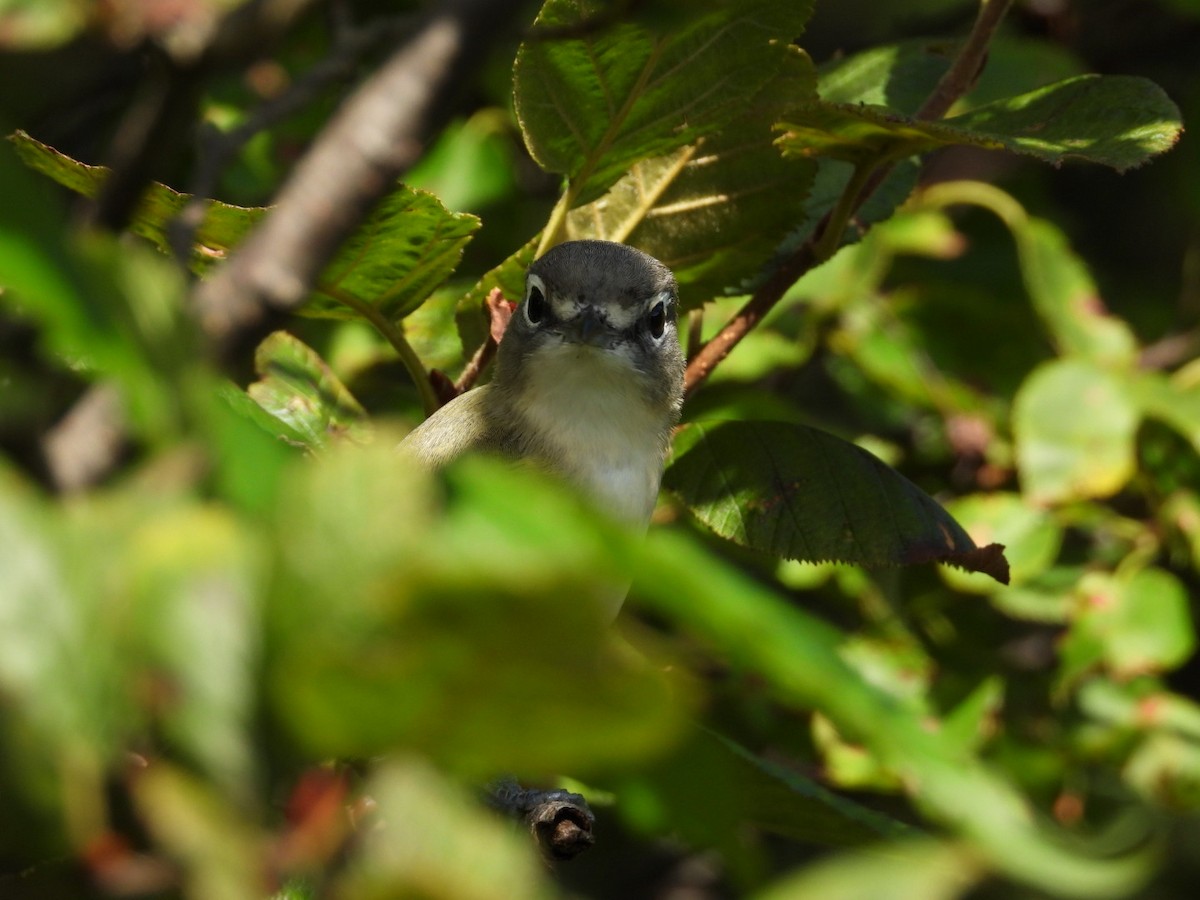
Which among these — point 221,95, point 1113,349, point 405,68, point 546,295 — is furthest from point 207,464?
point 1113,349

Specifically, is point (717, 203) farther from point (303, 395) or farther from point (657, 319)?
point (303, 395)

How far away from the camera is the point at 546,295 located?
11.5 feet

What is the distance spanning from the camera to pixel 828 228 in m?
2.78

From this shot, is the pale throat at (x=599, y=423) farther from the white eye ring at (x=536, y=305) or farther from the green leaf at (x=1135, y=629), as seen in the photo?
the green leaf at (x=1135, y=629)

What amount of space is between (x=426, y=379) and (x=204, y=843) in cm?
200

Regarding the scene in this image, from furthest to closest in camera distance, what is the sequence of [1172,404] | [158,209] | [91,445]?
[1172,404]
[158,209]
[91,445]

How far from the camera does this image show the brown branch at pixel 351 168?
1132mm

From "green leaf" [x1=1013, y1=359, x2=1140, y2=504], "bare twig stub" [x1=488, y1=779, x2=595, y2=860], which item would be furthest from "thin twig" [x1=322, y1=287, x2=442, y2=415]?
"green leaf" [x1=1013, y1=359, x2=1140, y2=504]

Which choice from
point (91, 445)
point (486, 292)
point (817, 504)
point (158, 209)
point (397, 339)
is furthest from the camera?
point (486, 292)

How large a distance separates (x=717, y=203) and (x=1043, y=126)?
2.31 ft

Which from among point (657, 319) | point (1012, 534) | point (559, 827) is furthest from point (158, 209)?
point (1012, 534)

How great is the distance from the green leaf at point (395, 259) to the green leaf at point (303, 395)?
18 cm

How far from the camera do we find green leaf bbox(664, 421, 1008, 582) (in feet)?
8.50

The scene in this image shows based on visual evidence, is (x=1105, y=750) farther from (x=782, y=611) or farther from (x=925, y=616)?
(x=782, y=611)
